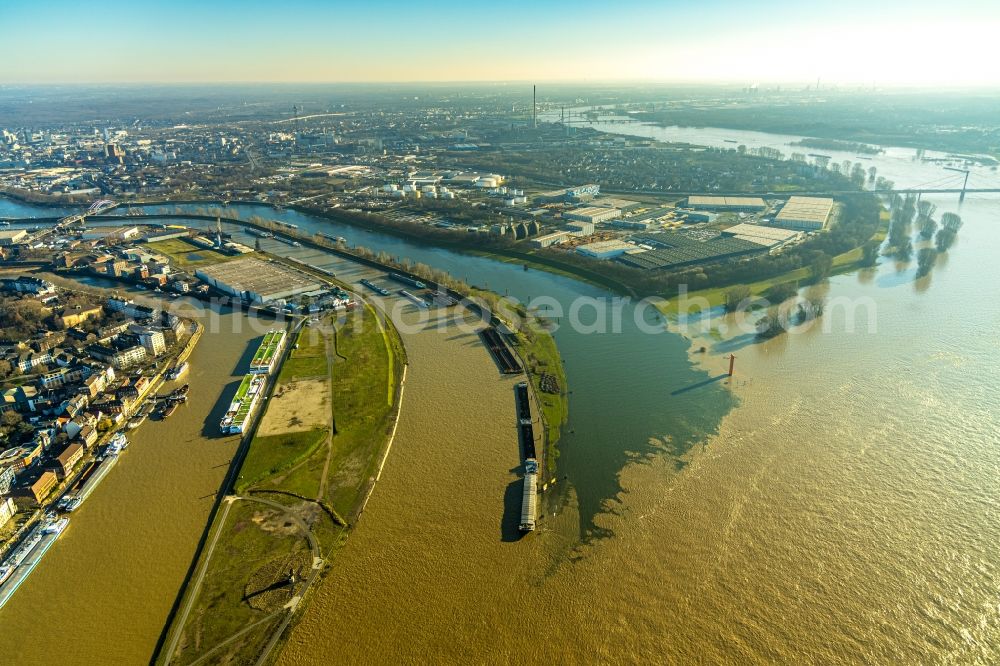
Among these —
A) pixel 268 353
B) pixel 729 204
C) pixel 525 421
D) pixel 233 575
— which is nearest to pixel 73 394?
pixel 268 353

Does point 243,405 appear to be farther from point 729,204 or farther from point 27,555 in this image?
point 729,204

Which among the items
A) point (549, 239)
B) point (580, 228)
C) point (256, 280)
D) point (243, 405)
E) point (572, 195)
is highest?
point (572, 195)

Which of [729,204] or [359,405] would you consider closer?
[359,405]

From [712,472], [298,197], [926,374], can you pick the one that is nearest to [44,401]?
[712,472]

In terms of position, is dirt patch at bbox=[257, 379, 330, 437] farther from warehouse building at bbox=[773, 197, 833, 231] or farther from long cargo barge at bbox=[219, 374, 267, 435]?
warehouse building at bbox=[773, 197, 833, 231]

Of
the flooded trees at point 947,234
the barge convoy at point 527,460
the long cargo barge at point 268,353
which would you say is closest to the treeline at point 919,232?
the flooded trees at point 947,234

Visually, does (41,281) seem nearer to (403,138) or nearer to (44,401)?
(44,401)

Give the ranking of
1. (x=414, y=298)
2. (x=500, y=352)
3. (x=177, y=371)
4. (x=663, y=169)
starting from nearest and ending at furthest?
(x=177, y=371), (x=500, y=352), (x=414, y=298), (x=663, y=169)

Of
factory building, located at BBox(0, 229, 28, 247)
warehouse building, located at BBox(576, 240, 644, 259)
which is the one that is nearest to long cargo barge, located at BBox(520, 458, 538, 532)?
warehouse building, located at BBox(576, 240, 644, 259)
